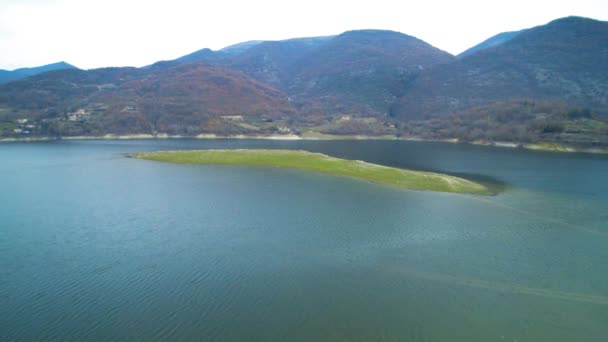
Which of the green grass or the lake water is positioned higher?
the green grass

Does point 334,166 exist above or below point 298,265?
above

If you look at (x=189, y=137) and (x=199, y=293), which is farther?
(x=189, y=137)

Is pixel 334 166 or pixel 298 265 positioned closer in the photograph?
pixel 298 265

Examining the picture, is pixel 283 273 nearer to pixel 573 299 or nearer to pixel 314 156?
pixel 573 299

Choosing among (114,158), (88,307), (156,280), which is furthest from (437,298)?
(114,158)

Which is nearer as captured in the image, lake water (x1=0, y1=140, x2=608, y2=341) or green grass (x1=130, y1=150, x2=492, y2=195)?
lake water (x1=0, y1=140, x2=608, y2=341)
